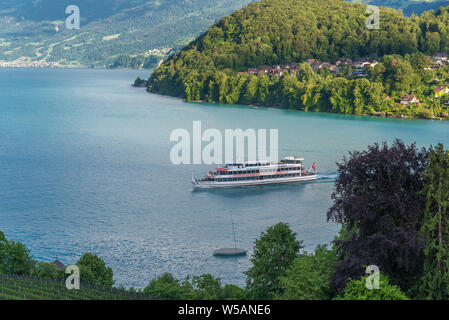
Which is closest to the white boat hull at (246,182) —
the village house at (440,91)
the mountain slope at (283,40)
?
the village house at (440,91)

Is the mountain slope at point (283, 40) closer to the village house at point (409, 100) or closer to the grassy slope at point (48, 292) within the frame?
the village house at point (409, 100)

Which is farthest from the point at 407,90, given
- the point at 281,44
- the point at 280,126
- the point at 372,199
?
the point at 372,199

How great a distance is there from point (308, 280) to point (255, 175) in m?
18.2

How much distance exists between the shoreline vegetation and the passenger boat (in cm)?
1506

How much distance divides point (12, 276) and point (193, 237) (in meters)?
7.72

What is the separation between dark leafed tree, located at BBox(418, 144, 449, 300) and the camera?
36.8 ft

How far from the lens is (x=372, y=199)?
39.5ft

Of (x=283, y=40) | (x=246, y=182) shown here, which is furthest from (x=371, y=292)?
(x=283, y=40)

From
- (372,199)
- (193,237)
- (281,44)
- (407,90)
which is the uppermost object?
(281,44)

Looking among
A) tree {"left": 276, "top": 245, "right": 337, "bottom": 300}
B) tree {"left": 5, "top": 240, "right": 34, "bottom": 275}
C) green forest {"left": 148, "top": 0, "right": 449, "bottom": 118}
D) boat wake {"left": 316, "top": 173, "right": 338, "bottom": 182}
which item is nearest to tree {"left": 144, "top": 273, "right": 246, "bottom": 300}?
tree {"left": 276, "top": 245, "right": 337, "bottom": 300}

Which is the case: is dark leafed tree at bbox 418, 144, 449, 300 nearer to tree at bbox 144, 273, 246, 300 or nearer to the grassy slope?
tree at bbox 144, 273, 246, 300

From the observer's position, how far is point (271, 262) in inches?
541

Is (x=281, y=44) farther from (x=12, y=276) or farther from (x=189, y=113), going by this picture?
(x=12, y=276)
